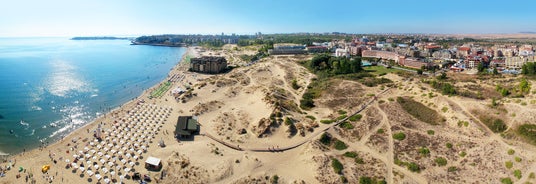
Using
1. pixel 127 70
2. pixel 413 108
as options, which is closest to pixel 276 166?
pixel 413 108

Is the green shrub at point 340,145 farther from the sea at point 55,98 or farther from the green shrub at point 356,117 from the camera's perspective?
the sea at point 55,98

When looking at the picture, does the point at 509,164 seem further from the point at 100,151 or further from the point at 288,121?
the point at 100,151

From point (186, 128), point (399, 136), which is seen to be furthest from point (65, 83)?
point (399, 136)

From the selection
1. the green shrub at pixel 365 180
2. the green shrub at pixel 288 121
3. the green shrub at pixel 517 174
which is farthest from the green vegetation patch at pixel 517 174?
the green shrub at pixel 288 121

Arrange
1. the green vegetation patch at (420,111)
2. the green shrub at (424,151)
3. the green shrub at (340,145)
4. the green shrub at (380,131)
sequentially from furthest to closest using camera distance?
the green vegetation patch at (420,111) → the green shrub at (380,131) → the green shrub at (340,145) → the green shrub at (424,151)

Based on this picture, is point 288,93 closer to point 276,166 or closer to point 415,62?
point 276,166

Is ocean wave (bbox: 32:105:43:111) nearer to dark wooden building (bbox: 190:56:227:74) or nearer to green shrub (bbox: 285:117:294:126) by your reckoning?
dark wooden building (bbox: 190:56:227:74)
